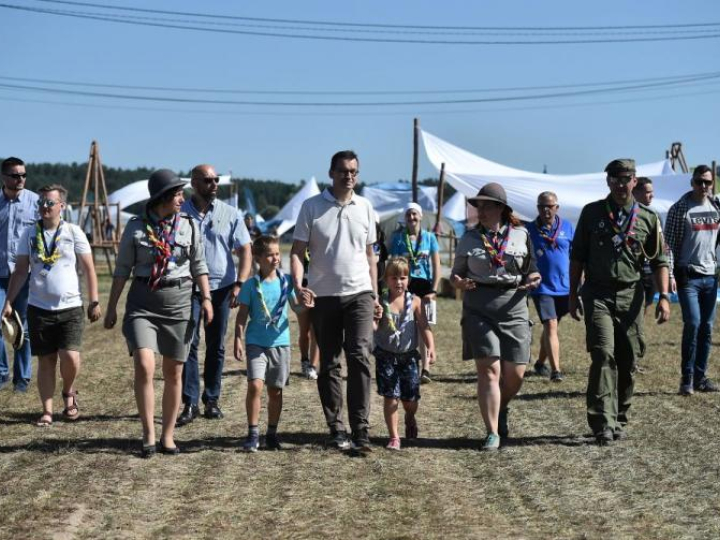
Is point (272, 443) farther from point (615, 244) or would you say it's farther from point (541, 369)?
point (541, 369)

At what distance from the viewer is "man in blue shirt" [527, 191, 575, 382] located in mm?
10867

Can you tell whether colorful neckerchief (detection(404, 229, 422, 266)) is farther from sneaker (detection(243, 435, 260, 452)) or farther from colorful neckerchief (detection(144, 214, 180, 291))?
colorful neckerchief (detection(144, 214, 180, 291))

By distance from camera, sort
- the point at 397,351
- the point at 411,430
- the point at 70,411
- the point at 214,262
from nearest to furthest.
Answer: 1. the point at 397,351
2. the point at 411,430
3. the point at 214,262
4. the point at 70,411

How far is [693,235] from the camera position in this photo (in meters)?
9.94

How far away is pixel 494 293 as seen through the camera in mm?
7539

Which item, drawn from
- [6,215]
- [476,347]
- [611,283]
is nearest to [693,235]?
[611,283]

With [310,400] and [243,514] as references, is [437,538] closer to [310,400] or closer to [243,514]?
[243,514]

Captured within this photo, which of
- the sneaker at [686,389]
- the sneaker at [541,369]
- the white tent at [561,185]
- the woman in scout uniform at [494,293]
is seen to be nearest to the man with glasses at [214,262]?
the woman in scout uniform at [494,293]

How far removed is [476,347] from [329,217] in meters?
1.40

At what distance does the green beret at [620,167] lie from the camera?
7.73m

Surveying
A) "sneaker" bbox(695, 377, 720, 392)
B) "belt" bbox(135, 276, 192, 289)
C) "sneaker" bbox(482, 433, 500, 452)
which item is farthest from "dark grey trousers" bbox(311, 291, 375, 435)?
"sneaker" bbox(695, 377, 720, 392)

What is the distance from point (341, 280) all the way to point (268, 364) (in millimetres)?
805

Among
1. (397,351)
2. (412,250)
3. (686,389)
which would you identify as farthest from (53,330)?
(686,389)

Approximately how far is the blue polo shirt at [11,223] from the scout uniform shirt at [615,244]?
17.7 ft
